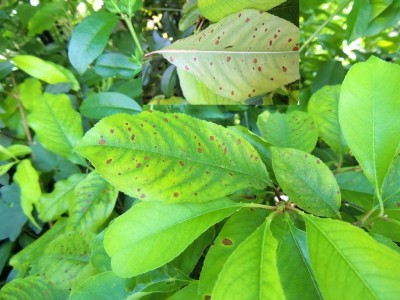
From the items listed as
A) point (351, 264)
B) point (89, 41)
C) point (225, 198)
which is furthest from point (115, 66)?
point (351, 264)

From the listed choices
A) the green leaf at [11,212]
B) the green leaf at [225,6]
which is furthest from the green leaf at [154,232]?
the green leaf at [11,212]

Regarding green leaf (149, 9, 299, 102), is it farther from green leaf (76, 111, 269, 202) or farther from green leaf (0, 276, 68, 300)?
green leaf (0, 276, 68, 300)

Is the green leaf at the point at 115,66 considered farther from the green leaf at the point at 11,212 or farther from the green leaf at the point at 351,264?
the green leaf at the point at 351,264

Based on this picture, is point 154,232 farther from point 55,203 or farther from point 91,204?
point 55,203

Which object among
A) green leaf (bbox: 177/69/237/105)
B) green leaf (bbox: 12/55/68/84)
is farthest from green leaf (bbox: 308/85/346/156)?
green leaf (bbox: 12/55/68/84)

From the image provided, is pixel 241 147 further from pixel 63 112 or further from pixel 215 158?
pixel 63 112
